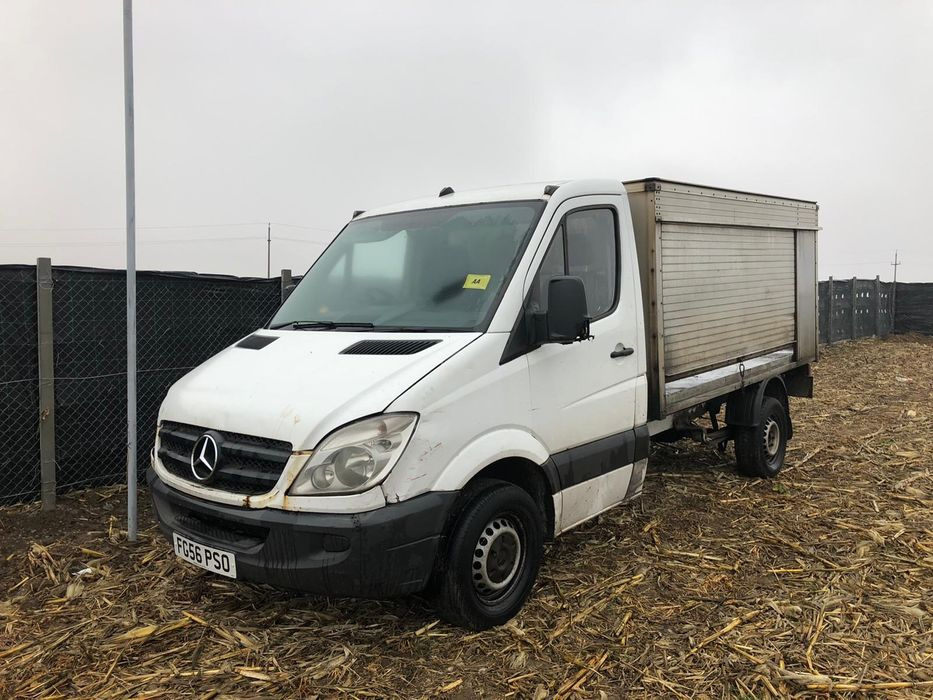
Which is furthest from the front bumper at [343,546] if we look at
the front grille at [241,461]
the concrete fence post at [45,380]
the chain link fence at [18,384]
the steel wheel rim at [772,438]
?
the steel wheel rim at [772,438]

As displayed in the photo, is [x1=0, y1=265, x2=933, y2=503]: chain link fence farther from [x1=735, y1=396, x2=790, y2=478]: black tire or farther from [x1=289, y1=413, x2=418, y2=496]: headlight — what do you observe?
[x1=735, y1=396, x2=790, y2=478]: black tire

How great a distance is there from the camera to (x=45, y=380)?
569 cm

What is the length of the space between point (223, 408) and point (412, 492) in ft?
3.54

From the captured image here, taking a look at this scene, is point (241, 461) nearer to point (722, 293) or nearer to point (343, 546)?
point (343, 546)

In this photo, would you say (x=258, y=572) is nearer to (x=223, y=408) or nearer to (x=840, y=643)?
(x=223, y=408)

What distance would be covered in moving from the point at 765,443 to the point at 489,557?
4152 mm

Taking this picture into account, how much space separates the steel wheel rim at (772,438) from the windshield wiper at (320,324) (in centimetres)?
450

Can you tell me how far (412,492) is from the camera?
3225 millimetres

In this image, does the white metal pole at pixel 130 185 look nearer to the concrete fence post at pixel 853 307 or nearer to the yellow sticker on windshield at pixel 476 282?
the yellow sticker on windshield at pixel 476 282

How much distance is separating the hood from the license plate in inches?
23.6

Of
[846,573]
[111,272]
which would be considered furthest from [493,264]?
[111,272]

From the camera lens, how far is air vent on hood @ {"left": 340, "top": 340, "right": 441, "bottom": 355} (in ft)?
11.6

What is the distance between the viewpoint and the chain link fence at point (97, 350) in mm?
5668

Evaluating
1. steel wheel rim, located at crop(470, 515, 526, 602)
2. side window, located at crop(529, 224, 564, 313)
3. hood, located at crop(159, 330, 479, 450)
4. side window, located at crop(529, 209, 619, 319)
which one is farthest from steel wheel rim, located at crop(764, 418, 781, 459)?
A: hood, located at crop(159, 330, 479, 450)
